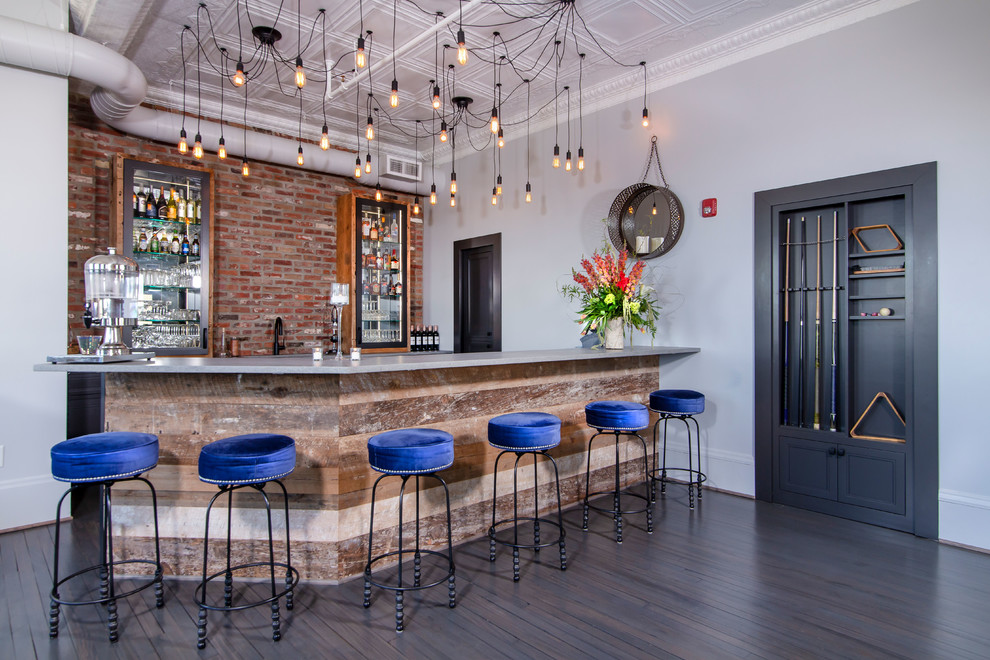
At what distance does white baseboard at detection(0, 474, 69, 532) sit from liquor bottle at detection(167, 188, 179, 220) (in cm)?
232

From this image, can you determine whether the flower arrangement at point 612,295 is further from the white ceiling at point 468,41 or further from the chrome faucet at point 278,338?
the chrome faucet at point 278,338

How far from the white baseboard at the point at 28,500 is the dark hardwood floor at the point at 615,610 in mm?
283

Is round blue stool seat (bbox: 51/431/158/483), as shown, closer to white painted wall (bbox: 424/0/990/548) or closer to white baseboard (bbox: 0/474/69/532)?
white baseboard (bbox: 0/474/69/532)

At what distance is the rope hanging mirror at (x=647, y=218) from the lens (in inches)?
187

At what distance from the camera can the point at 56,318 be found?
385 centimetres

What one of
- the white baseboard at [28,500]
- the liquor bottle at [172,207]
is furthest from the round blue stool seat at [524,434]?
the liquor bottle at [172,207]

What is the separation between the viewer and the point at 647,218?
196 inches

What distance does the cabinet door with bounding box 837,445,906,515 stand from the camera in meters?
3.63

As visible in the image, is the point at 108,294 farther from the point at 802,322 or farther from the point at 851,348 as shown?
the point at 851,348

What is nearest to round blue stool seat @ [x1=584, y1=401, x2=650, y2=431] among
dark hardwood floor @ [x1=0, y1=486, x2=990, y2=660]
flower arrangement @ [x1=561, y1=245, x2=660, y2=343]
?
dark hardwood floor @ [x1=0, y1=486, x2=990, y2=660]

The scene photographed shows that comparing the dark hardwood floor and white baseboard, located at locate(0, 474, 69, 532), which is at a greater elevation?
white baseboard, located at locate(0, 474, 69, 532)

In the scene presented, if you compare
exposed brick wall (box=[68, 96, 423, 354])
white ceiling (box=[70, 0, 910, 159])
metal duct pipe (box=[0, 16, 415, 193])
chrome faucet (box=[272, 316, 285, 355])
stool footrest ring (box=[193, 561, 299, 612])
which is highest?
white ceiling (box=[70, 0, 910, 159])

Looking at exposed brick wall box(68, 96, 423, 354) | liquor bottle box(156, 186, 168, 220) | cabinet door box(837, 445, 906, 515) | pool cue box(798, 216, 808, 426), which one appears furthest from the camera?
liquor bottle box(156, 186, 168, 220)

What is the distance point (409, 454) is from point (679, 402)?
7.57 feet
